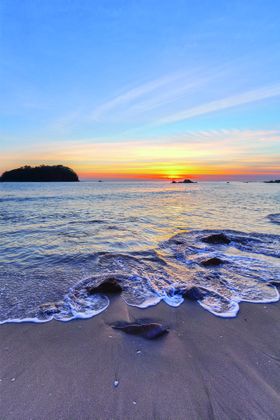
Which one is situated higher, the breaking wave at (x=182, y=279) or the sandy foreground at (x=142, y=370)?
the sandy foreground at (x=142, y=370)

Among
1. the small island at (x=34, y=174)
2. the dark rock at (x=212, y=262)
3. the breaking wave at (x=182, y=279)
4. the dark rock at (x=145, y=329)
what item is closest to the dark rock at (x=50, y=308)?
the breaking wave at (x=182, y=279)

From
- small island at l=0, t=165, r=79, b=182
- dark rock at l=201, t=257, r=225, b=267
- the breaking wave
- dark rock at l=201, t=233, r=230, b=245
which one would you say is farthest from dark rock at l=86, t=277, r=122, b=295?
small island at l=0, t=165, r=79, b=182

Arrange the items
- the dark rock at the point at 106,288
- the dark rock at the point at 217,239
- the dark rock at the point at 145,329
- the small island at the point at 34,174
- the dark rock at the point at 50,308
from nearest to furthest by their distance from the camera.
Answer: the dark rock at the point at 145,329, the dark rock at the point at 50,308, the dark rock at the point at 106,288, the dark rock at the point at 217,239, the small island at the point at 34,174

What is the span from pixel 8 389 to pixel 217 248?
24.6ft

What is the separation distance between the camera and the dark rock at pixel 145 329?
367cm

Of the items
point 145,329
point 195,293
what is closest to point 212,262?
point 195,293

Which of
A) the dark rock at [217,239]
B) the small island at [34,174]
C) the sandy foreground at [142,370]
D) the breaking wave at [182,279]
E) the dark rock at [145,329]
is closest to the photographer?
the sandy foreground at [142,370]

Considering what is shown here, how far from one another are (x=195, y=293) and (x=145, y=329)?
168 centimetres

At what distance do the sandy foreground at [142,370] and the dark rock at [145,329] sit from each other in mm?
104

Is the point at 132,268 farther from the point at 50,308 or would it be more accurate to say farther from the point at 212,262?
the point at 50,308

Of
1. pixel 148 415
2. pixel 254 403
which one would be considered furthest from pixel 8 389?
pixel 254 403

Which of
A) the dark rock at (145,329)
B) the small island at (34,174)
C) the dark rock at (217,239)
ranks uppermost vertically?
the small island at (34,174)

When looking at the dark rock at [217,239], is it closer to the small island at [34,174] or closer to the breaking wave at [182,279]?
the breaking wave at [182,279]

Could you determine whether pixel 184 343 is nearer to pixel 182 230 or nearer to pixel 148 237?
pixel 148 237
